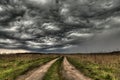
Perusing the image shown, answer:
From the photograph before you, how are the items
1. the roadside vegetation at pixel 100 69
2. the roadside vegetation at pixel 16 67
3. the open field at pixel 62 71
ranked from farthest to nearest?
the roadside vegetation at pixel 16 67 < the roadside vegetation at pixel 100 69 < the open field at pixel 62 71

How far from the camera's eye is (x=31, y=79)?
800 inches

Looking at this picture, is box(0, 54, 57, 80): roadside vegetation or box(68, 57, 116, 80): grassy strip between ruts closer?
box(68, 57, 116, 80): grassy strip between ruts

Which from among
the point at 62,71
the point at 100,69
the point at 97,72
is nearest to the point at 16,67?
the point at 62,71

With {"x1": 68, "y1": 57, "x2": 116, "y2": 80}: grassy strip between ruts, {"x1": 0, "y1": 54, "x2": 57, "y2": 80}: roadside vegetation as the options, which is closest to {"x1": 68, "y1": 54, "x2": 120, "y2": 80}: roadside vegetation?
{"x1": 68, "y1": 57, "x2": 116, "y2": 80}: grassy strip between ruts

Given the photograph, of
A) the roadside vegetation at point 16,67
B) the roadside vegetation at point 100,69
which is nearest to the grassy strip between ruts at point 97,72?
the roadside vegetation at point 100,69

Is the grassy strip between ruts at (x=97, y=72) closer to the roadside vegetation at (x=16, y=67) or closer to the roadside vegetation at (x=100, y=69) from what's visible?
the roadside vegetation at (x=100, y=69)

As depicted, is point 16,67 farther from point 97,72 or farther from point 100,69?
point 97,72

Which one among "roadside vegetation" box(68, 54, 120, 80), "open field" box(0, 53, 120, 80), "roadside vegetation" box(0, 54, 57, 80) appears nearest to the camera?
"open field" box(0, 53, 120, 80)

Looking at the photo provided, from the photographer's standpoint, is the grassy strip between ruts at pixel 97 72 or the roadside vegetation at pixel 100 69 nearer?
the grassy strip between ruts at pixel 97 72

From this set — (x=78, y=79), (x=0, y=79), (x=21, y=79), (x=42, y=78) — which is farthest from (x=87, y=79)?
(x=0, y=79)

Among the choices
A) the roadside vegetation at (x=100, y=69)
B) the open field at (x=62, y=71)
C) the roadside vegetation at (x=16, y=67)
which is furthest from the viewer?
the roadside vegetation at (x=16, y=67)

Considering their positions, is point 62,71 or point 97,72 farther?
point 97,72

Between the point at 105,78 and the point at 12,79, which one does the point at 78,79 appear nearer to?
the point at 105,78

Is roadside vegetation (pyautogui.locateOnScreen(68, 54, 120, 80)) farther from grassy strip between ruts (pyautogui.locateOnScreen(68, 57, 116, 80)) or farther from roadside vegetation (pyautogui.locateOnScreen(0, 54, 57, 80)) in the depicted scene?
roadside vegetation (pyautogui.locateOnScreen(0, 54, 57, 80))
